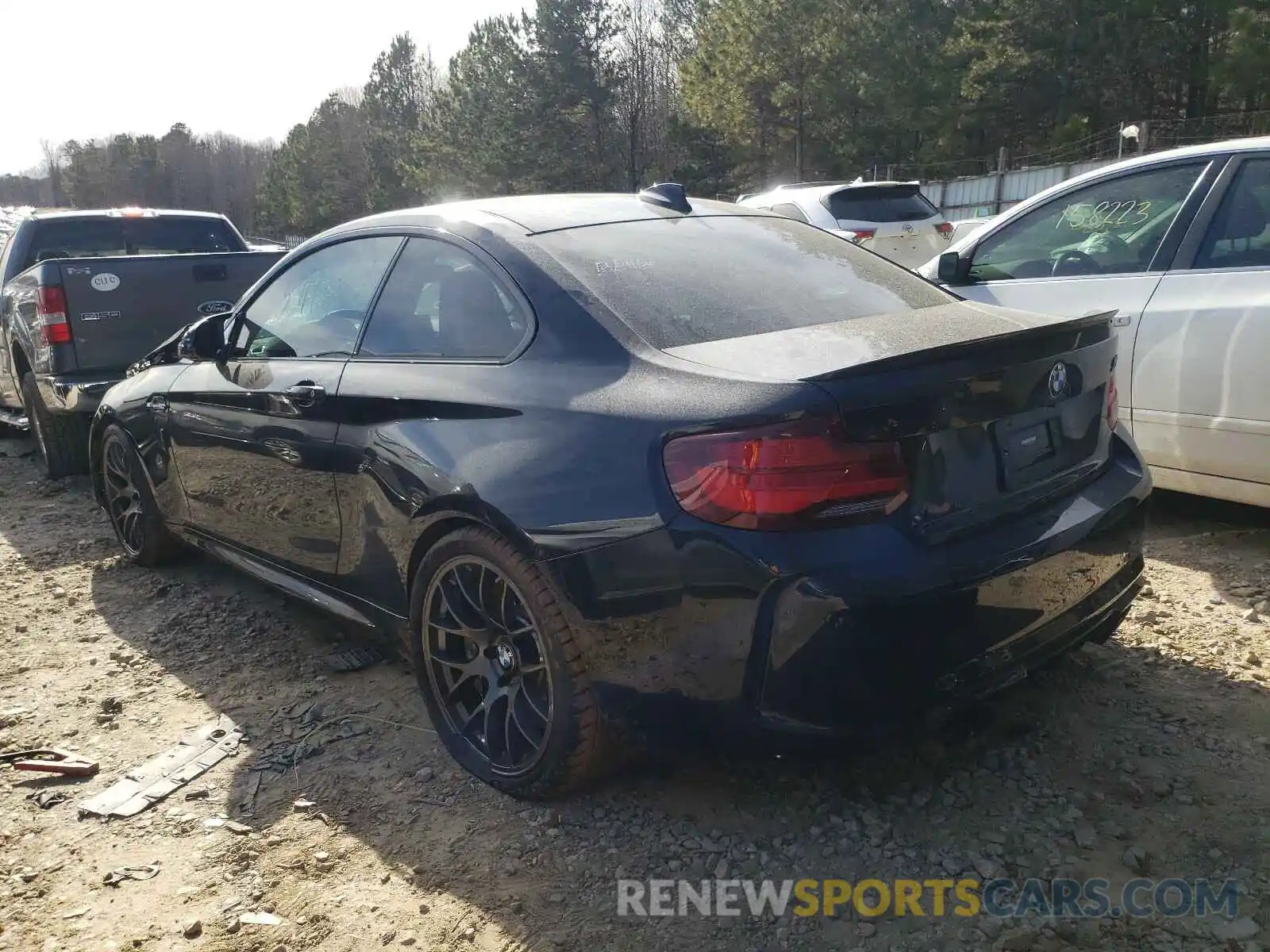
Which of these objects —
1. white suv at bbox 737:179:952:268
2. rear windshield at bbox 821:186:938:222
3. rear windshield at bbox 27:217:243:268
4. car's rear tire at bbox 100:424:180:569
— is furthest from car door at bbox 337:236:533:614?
rear windshield at bbox 821:186:938:222

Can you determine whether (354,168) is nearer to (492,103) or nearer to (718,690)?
(492,103)

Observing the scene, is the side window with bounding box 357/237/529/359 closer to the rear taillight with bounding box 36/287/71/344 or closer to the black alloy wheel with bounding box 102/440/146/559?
Result: the black alloy wheel with bounding box 102/440/146/559

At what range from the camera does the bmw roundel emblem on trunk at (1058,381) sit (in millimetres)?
2586

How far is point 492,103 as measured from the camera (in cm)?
4484

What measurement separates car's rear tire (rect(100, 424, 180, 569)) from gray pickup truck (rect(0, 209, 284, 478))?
1.35 m

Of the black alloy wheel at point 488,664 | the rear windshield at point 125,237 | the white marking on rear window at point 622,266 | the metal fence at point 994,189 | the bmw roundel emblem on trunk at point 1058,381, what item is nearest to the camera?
the bmw roundel emblem on trunk at point 1058,381

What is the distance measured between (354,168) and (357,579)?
6779 centimetres

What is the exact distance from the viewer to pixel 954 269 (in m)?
4.87

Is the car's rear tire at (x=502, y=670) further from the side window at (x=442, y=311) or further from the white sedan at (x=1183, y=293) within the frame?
the white sedan at (x=1183, y=293)

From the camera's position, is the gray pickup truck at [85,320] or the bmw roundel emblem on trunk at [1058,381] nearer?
the bmw roundel emblem on trunk at [1058,381]

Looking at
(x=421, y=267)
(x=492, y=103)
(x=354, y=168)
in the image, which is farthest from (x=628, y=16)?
(x=421, y=267)

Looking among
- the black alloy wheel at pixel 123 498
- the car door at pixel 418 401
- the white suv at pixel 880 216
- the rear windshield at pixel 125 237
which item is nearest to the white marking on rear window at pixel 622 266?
the car door at pixel 418 401

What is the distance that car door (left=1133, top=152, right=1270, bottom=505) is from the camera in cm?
386

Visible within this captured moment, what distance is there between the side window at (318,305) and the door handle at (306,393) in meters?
0.13
